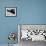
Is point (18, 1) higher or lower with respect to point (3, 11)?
higher

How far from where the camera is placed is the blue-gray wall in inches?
173

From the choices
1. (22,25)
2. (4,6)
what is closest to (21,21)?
(22,25)

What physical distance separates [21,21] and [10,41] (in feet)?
2.54

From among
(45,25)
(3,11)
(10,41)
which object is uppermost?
(3,11)

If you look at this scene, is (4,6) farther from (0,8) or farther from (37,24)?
(37,24)

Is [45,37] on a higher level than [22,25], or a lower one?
lower

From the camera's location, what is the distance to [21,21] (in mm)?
4434

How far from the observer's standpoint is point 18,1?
4418 millimetres

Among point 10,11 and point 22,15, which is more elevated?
point 10,11

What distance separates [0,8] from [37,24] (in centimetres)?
138

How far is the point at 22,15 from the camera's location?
14.6ft

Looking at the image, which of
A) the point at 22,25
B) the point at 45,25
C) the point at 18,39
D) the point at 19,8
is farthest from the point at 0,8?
the point at 45,25

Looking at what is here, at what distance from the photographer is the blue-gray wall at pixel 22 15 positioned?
14.4ft

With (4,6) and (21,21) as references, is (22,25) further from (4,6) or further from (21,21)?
(4,6)
